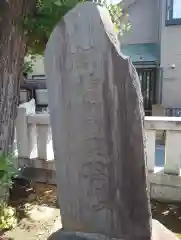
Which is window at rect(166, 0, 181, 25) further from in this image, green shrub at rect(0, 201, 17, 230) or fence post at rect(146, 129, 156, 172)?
green shrub at rect(0, 201, 17, 230)

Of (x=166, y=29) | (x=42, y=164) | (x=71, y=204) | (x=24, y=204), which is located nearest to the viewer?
(x=71, y=204)

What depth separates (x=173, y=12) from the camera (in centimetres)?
929

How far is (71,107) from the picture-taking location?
188 centimetres

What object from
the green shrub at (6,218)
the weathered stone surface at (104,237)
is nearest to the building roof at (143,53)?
the green shrub at (6,218)

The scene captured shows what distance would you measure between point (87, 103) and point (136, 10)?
31.2ft

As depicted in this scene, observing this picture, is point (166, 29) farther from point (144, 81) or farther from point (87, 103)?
point (87, 103)

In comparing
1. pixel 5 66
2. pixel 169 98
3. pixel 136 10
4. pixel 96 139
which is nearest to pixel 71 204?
pixel 96 139

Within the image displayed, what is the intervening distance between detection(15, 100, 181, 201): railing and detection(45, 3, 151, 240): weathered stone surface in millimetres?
1562

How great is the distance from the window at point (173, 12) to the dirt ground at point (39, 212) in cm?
749

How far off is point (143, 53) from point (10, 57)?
7771mm

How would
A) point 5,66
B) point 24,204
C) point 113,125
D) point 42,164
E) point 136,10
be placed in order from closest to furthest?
point 113,125
point 5,66
point 24,204
point 42,164
point 136,10

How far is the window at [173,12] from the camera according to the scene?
30.0 ft

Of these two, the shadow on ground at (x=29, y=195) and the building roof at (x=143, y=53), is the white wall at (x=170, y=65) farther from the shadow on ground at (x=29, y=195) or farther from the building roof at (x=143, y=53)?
the shadow on ground at (x=29, y=195)

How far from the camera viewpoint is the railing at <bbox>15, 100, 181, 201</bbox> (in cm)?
320
